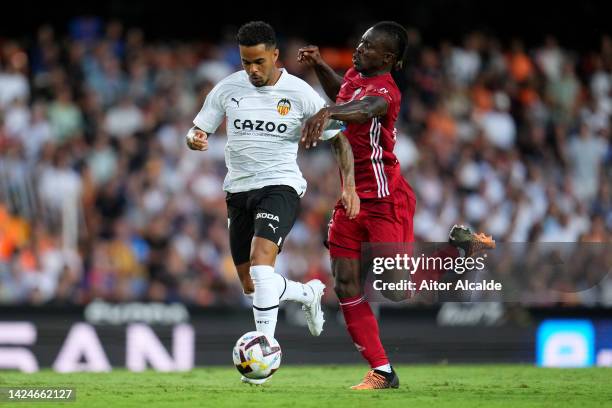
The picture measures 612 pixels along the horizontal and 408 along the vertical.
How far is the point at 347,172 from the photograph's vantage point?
343 inches

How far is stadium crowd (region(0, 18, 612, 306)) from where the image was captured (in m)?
15.0

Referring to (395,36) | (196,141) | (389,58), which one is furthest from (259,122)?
(395,36)

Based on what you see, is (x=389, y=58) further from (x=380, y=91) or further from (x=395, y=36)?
(x=380, y=91)

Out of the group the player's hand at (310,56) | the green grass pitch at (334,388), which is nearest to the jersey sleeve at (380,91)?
the player's hand at (310,56)

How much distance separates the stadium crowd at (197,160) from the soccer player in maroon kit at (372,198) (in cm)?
441

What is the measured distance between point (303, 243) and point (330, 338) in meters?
3.24

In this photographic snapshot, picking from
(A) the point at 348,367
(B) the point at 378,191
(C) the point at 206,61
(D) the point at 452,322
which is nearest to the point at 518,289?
(D) the point at 452,322

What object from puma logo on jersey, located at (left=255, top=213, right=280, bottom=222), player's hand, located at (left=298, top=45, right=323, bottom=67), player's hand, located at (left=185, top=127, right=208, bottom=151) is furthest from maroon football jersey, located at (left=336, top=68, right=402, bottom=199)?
player's hand, located at (left=185, top=127, right=208, bottom=151)

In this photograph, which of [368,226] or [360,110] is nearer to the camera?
[360,110]

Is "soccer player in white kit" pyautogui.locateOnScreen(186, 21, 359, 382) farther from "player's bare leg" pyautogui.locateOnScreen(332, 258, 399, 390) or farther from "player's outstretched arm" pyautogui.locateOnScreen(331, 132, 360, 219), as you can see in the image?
"player's bare leg" pyautogui.locateOnScreen(332, 258, 399, 390)

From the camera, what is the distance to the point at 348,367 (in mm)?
12367

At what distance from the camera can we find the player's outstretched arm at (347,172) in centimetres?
868

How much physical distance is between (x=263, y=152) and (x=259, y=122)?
0.76ft

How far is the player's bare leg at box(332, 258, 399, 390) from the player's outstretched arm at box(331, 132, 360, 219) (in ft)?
1.61
